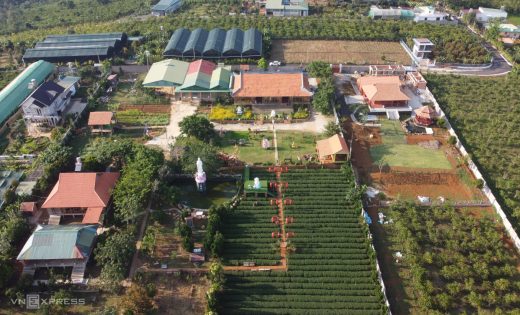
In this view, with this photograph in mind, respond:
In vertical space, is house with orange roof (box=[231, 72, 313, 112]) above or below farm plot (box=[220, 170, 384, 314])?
above

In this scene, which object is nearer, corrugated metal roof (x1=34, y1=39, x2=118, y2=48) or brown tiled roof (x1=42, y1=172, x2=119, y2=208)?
brown tiled roof (x1=42, y1=172, x2=119, y2=208)

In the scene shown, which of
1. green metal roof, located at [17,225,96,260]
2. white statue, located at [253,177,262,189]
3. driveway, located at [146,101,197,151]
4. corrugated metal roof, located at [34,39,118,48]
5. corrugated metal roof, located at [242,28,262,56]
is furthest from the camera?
corrugated metal roof, located at [34,39,118,48]

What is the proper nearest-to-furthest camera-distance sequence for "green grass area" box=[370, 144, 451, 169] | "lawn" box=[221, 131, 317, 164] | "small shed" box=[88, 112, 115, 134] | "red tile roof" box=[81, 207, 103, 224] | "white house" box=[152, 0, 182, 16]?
"red tile roof" box=[81, 207, 103, 224] → "green grass area" box=[370, 144, 451, 169] → "lawn" box=[221, 131, 317, 164] → "small shed" box=[88, 112, 115, 134] → "white house" box=[152, 0, 182, 16]

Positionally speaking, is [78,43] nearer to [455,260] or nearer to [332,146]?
[332,146]

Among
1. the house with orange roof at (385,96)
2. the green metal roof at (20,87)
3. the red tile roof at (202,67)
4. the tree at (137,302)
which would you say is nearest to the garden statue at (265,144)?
the house with orange roof at (385,96)

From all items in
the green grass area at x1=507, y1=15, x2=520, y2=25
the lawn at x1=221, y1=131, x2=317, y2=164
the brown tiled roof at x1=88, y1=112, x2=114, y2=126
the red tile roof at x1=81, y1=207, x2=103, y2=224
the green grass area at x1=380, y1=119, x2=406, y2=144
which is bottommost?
the green grass area at x1=507, y1=15, x2=520, y2=25

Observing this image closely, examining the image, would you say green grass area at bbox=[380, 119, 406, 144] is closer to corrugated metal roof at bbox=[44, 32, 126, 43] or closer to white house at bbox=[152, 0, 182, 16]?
corrugated metal roof at bbox=[44, 32, 126, 43]

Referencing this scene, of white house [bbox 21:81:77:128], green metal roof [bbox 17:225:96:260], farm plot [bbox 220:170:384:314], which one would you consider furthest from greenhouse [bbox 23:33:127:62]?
farm plot [bbox 220:170:384:314]

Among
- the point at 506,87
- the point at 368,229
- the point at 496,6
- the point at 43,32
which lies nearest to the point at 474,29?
the point at 496,6

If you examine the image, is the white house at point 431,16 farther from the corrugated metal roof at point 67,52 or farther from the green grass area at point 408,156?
→ the corrugated metal roof at point 67,52
